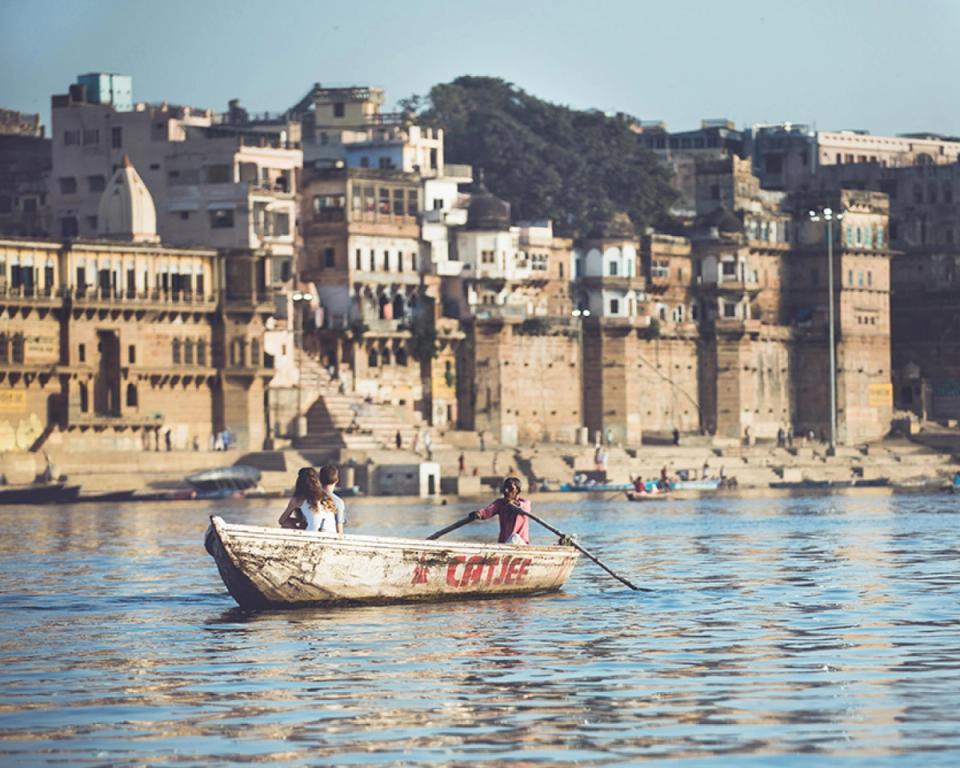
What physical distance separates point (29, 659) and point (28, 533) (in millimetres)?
35157

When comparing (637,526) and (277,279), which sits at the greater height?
(277,279)

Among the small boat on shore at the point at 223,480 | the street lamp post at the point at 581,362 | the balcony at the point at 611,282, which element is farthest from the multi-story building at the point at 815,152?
the small boat on shore at the point at 223,480

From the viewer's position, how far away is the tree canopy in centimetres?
13738

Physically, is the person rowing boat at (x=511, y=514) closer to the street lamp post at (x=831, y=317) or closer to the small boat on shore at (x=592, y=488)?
the small boat on shore at (x=592, y=488)

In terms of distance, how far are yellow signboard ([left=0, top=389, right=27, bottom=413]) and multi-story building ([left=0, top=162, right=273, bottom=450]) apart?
0.05m

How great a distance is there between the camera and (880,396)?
132750mm

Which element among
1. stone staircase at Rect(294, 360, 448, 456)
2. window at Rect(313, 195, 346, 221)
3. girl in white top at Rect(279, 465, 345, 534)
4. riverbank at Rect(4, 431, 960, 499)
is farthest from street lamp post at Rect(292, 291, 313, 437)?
girl in white top at Rect(279, 465, 345, 534)

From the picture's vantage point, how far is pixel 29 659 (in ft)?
95.3

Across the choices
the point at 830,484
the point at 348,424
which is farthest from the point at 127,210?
the point at 830,484

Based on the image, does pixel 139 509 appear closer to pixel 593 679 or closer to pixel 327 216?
pixel 327 216

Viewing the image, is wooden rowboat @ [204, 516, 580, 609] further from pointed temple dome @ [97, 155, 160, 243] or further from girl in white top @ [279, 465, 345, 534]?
pointed temple dome @ [97, 155, 160, 243]

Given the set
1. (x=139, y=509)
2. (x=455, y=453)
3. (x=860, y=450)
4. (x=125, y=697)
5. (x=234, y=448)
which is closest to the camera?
(x=125, y=697)

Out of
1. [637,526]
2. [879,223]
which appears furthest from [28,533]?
[879,223]

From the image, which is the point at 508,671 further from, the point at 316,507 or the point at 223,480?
the point at 223,480
